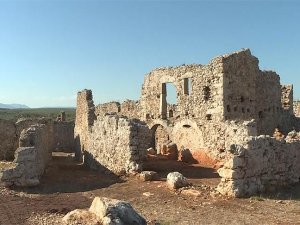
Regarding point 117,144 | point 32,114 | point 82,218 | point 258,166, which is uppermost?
point 32,114

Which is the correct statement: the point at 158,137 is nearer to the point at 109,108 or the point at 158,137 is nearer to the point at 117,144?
the point at 109,108

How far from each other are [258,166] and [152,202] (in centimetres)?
356

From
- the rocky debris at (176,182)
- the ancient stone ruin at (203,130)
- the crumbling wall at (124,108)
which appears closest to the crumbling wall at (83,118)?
the ancient stone ruin at (203,130)

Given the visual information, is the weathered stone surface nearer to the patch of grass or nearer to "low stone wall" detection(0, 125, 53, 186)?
"low stone wall" detection(0, 125, 53, 186)

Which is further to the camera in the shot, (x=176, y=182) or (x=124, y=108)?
(x=124, y=108)

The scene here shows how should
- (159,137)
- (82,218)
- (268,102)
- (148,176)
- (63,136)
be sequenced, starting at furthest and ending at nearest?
(63,136)
(159,137)
(268,102)
(148,176)
(82,218)

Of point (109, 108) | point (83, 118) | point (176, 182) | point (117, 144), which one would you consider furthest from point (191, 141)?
point (109, 108)

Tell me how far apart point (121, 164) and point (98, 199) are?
7.93m

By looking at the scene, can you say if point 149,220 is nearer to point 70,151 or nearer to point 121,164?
point 121,164

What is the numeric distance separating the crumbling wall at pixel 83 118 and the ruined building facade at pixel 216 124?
0.21ft

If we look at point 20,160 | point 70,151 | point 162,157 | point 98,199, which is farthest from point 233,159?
point 70,151

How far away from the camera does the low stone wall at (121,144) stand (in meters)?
15.9

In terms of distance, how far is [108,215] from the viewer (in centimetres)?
784

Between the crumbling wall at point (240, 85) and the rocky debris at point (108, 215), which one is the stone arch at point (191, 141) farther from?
the rocky debris at point (108, 215)
